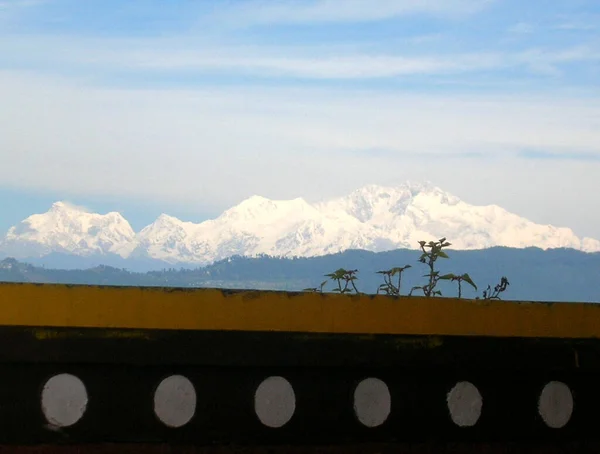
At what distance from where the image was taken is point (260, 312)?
4.18 meters

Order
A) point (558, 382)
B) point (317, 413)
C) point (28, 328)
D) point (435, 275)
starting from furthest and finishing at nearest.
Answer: point (435, 275) < point (558, 382) < point (317, 413) < point (28, 328)

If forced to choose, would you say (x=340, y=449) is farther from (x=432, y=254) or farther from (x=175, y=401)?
(x=432, y=254)

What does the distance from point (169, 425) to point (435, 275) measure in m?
3.77

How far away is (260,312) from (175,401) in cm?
51

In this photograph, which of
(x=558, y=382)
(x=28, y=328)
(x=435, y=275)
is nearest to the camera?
(x=28, y=328)

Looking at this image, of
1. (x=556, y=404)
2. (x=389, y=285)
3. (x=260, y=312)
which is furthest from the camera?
(x=389, y=285)

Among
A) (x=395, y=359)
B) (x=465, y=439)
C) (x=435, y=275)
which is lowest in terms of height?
(x=465, y=439)

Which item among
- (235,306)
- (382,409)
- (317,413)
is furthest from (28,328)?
(382,409)

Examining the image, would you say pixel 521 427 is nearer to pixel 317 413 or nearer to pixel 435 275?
pixel 317 413

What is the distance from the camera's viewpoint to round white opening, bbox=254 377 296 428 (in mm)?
4289

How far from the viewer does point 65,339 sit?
4.12 m

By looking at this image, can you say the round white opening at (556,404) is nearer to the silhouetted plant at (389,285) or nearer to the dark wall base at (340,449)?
the dark wall base at (340,449)

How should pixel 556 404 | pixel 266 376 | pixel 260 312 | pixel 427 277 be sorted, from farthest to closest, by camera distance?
pixel 427 277 < pixel 556 404 < pixel 266 376 < pixel 260 312

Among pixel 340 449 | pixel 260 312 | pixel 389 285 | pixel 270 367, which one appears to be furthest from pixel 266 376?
pixel 389 285
